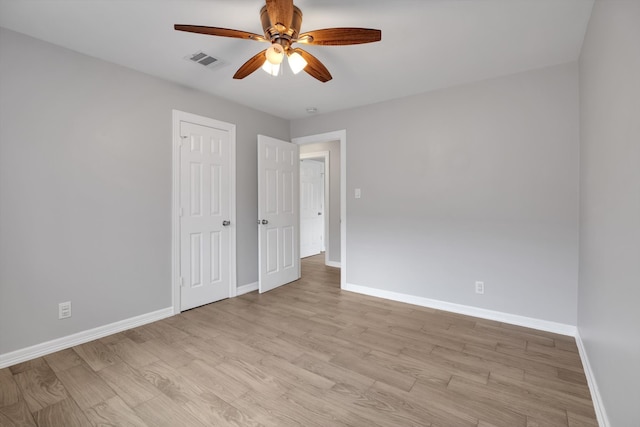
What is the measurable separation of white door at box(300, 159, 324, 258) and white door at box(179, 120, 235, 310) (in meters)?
2.88

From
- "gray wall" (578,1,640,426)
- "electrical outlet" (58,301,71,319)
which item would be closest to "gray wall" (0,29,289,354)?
"electrical outlet" (58,301,71,319)

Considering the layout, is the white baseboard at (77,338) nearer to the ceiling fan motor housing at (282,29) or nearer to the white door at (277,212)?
the white door at (277,212)

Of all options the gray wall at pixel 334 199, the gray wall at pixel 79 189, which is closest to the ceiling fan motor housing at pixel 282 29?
the gray wall at pixel 79 189

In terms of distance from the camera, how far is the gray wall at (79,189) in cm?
212

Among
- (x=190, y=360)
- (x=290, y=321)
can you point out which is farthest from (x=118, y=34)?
(x=290, y=321)

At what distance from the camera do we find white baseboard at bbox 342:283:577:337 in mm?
2609

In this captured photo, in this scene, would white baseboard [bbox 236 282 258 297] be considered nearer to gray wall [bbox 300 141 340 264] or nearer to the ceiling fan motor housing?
gray wall [bbox 300 141 340 264]

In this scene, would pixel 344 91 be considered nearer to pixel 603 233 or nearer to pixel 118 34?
pixel 118 34

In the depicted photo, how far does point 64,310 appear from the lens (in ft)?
7.70

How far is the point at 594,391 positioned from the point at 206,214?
358 centimetres

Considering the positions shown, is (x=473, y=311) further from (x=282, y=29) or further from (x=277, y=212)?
(x=282, y=29)

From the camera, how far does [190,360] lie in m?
2.17

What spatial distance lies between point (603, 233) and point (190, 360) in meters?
2.87

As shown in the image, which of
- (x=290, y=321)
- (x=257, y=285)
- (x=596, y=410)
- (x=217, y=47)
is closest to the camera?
(x=596, y=410)
